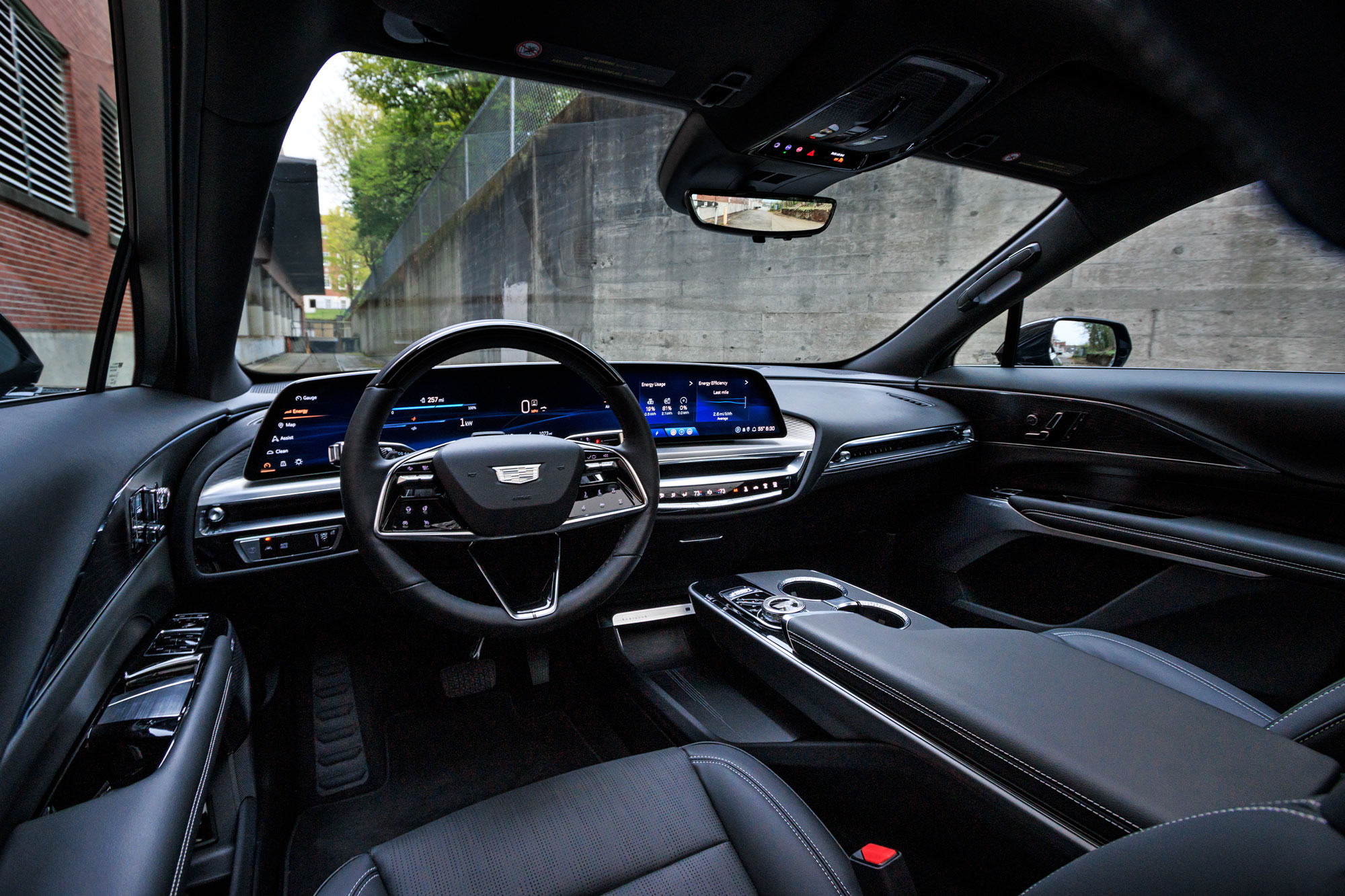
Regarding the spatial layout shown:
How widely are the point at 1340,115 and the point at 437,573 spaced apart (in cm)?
191

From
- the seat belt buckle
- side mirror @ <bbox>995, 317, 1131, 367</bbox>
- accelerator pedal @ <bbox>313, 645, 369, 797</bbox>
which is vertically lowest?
accelerator pedal @ <bbox>313, 645, 369, 797</bbox>

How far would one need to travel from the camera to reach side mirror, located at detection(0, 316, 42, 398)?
1113 mm

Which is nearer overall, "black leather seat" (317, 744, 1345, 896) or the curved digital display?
"black leather seat" (317, 744, 1345, 896)

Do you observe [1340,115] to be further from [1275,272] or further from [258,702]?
[258,702]

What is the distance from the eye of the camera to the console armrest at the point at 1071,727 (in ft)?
3.38

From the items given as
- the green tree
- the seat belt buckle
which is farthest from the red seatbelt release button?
the green tree

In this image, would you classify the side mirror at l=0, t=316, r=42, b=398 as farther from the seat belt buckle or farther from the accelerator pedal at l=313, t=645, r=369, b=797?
the seat belt buckle

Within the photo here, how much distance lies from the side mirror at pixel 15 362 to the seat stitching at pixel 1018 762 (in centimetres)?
170

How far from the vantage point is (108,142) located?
1.38m

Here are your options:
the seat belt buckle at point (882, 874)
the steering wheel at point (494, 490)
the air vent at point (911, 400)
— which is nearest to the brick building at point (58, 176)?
the steering wheel at point (494, 490)

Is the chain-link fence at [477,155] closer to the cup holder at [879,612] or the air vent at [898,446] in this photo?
the air vent at [898,446]

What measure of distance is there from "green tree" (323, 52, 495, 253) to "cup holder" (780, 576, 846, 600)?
180cm

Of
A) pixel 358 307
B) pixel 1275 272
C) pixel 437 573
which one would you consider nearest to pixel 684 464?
pixel 437 573

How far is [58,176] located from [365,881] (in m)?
1.34
